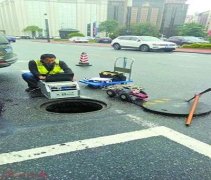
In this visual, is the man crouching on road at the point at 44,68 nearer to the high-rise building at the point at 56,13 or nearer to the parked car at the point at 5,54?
the parked car at the point at 5,54

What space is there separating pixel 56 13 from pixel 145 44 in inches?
3794

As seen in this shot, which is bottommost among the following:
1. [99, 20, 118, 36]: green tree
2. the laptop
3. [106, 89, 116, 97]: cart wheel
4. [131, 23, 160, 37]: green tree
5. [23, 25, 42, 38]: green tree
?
[23, 25, 42, 38]: green tree

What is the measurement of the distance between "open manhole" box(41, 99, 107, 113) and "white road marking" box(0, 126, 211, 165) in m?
1.69

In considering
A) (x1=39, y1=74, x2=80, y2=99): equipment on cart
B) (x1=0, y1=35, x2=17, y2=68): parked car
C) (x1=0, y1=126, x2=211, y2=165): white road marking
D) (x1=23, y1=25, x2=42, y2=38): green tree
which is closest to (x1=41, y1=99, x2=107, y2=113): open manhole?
(x1=39, y1=74, x2=80, y2=99): equipment on cart

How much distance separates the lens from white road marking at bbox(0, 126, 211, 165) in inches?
124

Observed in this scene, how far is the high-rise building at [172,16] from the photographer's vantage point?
357 ft

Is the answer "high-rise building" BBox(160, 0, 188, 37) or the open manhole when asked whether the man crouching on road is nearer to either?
the open manhole

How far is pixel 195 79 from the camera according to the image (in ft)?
28.8

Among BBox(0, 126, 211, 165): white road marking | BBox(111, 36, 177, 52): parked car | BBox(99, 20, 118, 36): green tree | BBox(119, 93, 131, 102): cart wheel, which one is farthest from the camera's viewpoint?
BBox(99, 20, 118, 36): green tree

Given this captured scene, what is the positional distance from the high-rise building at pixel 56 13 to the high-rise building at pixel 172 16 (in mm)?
26309

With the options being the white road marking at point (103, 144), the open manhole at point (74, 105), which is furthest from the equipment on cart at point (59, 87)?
the white road marking at point (103, 144)

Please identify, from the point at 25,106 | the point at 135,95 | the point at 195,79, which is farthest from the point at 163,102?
the point at 195,79

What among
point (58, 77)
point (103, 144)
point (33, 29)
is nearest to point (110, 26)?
point (33, 29)

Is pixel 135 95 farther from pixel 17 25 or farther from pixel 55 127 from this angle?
pixel 17 25
